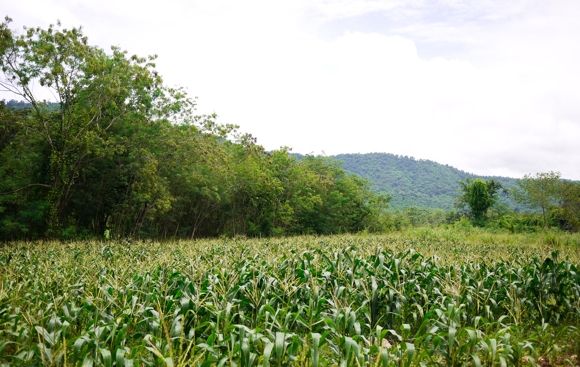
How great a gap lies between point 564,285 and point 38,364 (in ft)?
20.4

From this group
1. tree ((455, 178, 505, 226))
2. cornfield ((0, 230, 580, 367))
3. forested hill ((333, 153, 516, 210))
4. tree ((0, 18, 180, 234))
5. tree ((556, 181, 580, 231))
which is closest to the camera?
cornfield ((0, 230, 580, 367))

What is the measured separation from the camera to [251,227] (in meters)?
18.8

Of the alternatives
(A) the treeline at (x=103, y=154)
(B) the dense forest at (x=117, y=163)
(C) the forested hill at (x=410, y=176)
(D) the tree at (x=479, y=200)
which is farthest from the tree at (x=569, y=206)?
(C) the forested hill at (x=410, y=176)

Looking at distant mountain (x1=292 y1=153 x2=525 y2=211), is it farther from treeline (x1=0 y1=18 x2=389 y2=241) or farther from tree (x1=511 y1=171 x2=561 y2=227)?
treeline (x1=0 y1=18 x2=389 y2=241)

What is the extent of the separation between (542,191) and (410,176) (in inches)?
2329

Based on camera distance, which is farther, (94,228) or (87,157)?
(94,228)

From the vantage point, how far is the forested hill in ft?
228

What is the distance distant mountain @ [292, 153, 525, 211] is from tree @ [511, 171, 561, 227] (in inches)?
1356

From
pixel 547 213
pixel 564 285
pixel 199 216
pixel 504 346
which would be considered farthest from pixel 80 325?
pixel 547 213

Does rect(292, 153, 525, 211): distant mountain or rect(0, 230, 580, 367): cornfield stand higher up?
rect(292, 153, 525, 211): distant mountain

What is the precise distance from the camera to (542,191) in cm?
2527

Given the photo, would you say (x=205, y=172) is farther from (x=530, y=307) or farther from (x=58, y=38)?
(x=530, y=307)

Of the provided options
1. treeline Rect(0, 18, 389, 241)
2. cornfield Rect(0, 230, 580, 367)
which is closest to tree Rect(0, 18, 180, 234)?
treeline Rect(0, 18, 389, 241)

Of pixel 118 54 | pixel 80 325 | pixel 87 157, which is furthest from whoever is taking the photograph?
pixel 87 157
